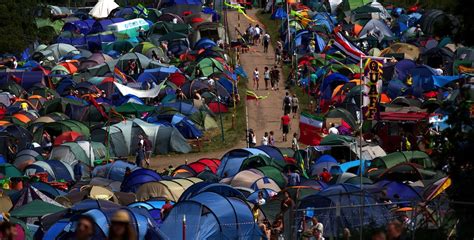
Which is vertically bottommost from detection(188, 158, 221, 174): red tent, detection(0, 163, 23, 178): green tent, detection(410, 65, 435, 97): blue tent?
detection(410, 65, 435, 97): blue tent

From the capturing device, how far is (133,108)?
4509cm

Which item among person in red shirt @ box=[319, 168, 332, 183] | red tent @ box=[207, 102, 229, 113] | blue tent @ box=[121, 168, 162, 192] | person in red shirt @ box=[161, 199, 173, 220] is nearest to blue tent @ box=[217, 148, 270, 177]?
blue tent @ box=[121, 168, 162, 192]

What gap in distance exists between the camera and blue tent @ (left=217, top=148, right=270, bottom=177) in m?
35.1

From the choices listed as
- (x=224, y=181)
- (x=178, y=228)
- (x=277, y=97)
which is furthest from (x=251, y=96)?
(x=178, y=228)

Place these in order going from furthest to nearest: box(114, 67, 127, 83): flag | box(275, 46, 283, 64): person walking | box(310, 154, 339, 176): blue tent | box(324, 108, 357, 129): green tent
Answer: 1. box(275, 46, 283, 64): person walking
2. box(114, 67, 127, 83): flag
3. box(324, 108, 357, 129): green tent
4. box(310, 154, 339, 176): blue tent

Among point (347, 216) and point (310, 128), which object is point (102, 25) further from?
point (347, 216)

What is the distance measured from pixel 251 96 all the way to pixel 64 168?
1250 centimetres

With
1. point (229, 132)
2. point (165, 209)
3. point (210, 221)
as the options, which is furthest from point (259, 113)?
point (210, 221)

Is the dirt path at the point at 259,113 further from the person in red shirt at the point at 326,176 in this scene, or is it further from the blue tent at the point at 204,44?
the person in red shirt at the point at 326,176

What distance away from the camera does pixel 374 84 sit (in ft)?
103

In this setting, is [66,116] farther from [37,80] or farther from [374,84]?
[374,84]

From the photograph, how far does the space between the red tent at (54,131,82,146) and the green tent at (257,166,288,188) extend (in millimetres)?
9499

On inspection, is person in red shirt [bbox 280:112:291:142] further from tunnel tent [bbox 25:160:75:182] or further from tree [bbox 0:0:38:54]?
tree [bbox 0:0:38:54]

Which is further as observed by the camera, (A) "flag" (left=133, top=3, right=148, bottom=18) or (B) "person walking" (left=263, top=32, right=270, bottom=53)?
(A) "flag" (left=133, top=3, right=148, bottom=18)
